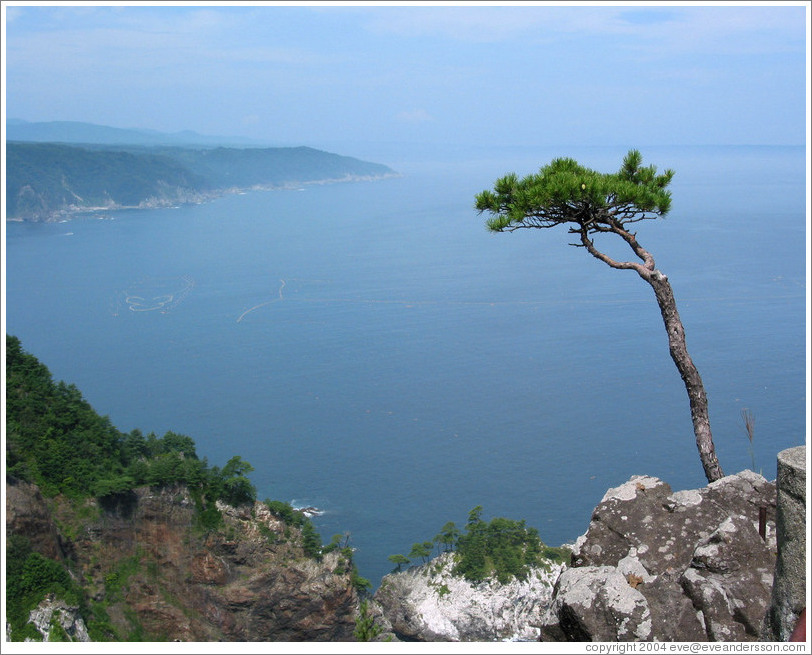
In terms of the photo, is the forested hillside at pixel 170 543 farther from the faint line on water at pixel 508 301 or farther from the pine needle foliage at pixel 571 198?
the faint line on water at pixel 508 301

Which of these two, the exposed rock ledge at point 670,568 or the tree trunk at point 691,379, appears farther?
the tree trunk at point 691,379

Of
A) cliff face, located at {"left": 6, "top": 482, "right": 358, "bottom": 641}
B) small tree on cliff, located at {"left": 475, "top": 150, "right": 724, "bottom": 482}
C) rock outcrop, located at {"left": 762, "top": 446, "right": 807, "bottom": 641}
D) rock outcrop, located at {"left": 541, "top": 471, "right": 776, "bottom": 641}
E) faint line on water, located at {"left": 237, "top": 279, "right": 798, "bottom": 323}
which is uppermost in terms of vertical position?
small tree on cliff, located at {"left": 475, "top": 150, "right": 724, "bottom": 482}

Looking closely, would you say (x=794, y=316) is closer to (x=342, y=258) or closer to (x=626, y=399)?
(x=626, y=399)

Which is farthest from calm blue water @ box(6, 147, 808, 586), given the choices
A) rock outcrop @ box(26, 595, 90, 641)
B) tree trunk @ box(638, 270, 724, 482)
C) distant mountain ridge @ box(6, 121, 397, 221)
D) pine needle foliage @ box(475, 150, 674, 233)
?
distant mountain ridge @ box(6, 121, 397, 221)

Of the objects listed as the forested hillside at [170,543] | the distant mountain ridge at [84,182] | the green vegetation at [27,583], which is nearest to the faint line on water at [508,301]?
the forested hillside at [170,543]

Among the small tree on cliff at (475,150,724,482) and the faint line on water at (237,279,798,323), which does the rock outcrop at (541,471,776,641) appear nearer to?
Result: the small tree on cliff at (475,150,724,482)

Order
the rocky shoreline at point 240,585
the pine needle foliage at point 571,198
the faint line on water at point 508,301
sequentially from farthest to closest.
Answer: the faint line on water at point 508,301
the rocky shoreline at point 240,585
the pine needle foliage at point 571,198

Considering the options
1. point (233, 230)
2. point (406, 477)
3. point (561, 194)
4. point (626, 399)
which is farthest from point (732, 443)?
point (233, 230)
